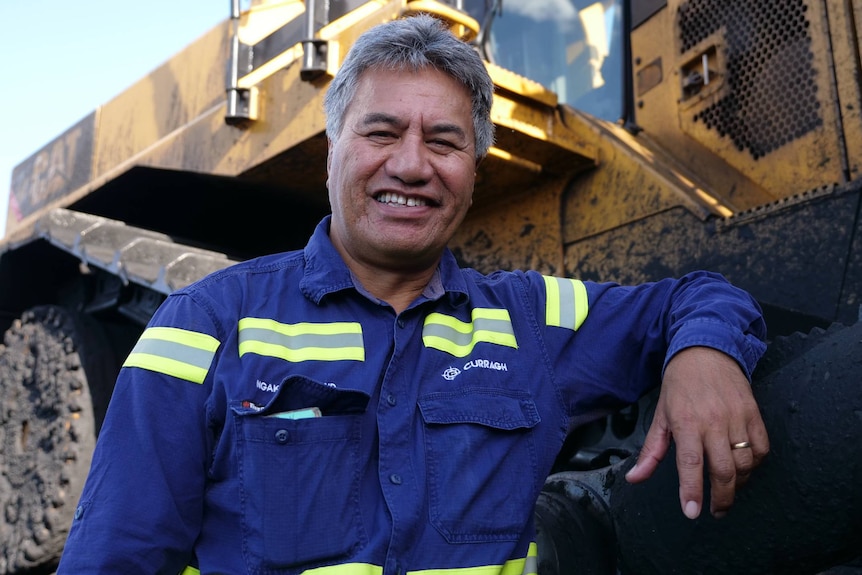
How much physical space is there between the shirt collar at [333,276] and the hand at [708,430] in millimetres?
513

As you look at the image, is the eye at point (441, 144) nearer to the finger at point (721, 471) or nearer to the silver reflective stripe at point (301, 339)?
the silver reflective stripe at point (301, 339)

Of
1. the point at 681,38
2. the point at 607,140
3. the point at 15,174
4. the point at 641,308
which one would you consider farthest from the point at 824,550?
the point at 15,174

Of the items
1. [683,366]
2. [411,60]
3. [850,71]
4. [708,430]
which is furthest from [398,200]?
[850,71]

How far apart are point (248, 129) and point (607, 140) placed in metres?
1.44

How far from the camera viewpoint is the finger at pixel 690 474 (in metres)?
1.24

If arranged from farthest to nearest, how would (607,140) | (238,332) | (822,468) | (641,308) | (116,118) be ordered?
(116,118), (607,140), (641,308), (238,332), (822,468)

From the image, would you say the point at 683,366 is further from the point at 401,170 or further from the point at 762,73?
the point at 762,73

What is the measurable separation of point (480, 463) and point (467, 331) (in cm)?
30

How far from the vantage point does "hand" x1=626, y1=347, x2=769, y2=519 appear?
49.9 inches

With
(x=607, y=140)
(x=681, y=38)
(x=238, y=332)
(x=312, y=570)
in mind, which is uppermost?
(x=681, y=38)

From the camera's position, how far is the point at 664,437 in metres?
1.37

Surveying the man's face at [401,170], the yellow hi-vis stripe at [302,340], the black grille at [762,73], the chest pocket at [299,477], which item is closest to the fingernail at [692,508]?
the chest pocket at [299,477]

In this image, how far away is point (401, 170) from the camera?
1.68m

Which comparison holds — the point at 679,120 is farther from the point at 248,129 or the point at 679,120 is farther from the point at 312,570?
the point at 312,570
